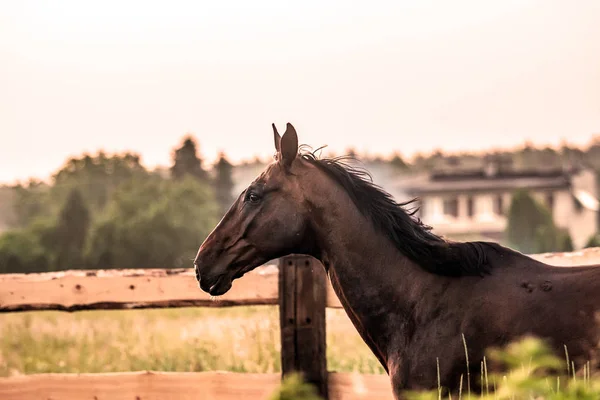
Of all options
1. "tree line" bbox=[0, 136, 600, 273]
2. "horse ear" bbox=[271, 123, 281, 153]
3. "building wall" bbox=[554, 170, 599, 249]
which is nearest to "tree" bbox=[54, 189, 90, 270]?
"tree line" bbox=[0, 136, 600, 273]

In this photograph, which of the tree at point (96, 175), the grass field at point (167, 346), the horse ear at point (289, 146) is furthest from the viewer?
the tree at point (96, 175)

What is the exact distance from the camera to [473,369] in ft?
14.8

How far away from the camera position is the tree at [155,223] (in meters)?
64.9

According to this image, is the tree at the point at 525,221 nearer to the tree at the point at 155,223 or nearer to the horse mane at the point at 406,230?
the tree at the point at 155,223

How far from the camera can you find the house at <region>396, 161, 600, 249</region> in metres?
74.5

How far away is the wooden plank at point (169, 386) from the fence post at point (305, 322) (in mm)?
143

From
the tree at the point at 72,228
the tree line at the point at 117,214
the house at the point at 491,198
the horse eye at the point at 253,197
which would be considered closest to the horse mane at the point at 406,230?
the horse eye at the point at 253,197

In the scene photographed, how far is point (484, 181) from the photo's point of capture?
→ 75875 mm

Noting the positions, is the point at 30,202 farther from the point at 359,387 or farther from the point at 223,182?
the point at 359,387

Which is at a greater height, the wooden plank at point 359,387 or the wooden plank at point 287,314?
the wooden plank at point 287,314

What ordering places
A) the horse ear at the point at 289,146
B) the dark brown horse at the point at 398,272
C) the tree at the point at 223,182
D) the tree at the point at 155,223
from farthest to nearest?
the tree at the point at 223,182 → the tree at the point at 155,223 → the horse ear at the point at 289,146 → the dark brown horse at the point at 398,272

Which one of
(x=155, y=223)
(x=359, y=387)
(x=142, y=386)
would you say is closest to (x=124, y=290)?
(x=142, y=386)

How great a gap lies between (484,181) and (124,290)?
70.7 m

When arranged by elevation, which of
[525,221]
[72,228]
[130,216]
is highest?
[130,216]
